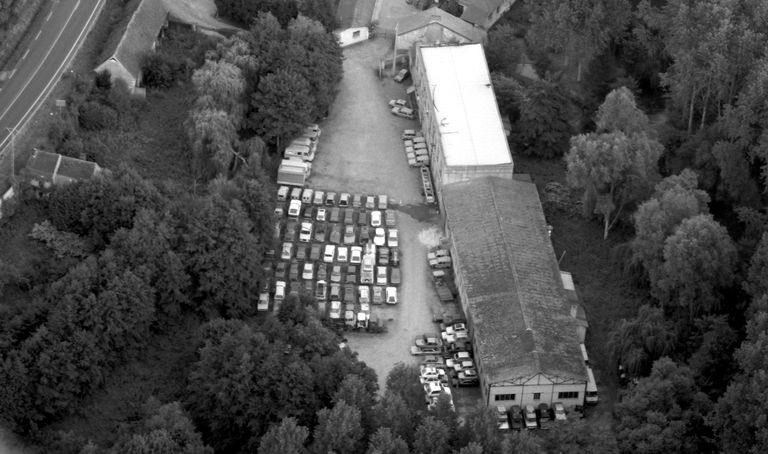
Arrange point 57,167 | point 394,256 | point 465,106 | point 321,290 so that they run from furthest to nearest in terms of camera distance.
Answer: point 465,106, point 394,256, point 321,290, point 57,167

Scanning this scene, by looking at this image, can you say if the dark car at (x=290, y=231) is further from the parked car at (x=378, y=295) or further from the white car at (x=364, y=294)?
the parked car at (x=378, y=295)

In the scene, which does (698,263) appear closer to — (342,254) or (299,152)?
(342,254)

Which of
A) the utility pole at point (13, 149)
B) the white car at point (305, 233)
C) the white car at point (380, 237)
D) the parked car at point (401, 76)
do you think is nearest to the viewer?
the utility pole at point (13, 149)

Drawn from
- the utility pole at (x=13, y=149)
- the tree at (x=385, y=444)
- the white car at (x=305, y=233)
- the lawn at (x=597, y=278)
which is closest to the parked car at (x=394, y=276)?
the white car at (x=305, y=233)

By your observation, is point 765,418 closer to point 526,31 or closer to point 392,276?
point 392,276

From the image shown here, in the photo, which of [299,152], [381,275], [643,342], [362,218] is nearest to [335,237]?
[362,218]
